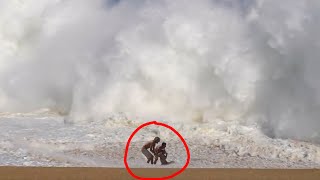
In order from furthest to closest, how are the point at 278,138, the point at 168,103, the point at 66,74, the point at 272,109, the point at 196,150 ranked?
the point at 66,74 → the point at 168,103 → the point at 272,109 → the point at 278,138 → the point at 196,150

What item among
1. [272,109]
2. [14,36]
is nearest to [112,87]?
[272,109]

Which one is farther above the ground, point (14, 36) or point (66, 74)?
point (14, 36)

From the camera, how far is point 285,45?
482 inches

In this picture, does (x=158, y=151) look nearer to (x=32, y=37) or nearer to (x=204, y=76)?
(x=204, y=76)
